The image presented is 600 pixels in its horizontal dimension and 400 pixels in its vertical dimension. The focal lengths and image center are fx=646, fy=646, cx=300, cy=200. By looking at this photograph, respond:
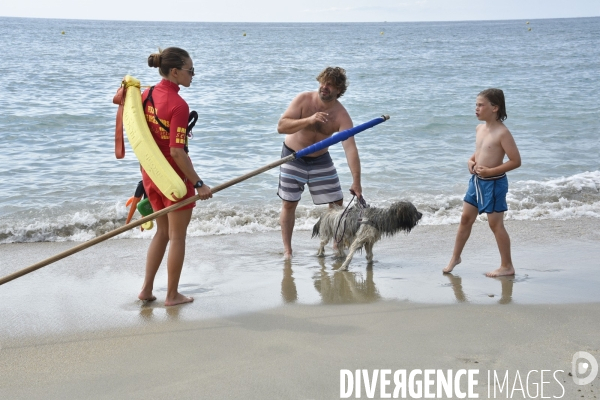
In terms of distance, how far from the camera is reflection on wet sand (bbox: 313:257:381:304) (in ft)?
16.3

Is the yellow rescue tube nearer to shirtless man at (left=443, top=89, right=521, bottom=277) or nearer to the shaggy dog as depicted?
the shaggy dog

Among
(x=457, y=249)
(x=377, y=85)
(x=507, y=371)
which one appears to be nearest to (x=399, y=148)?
(x=457, y=249)

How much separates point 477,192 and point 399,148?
7.27m

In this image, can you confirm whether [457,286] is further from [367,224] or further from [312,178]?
[312,178]

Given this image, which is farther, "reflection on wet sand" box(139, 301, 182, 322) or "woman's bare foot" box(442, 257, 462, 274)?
"woman's bare foot" box(442, 257, 462, 274)

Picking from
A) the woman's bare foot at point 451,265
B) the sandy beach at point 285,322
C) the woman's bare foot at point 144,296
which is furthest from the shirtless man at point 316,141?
the woman's bare foot at point 144,296

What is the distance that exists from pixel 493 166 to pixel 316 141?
5.14 ft

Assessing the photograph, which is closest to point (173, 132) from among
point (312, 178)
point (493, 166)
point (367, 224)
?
point (312, 178)

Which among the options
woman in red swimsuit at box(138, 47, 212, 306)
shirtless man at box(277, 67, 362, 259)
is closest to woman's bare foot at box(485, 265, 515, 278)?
shirtless man at box(277, 67, 362, 259)

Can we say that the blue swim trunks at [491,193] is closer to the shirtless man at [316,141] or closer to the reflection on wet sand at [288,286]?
the shirtless man at [316,141]

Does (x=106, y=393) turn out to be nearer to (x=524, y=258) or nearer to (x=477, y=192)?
(x=477, y=192)

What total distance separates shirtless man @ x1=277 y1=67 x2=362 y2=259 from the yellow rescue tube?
53.5 inches

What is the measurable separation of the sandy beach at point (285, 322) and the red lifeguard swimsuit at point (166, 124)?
2.79 ft

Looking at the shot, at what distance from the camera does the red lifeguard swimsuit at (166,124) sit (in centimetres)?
427
